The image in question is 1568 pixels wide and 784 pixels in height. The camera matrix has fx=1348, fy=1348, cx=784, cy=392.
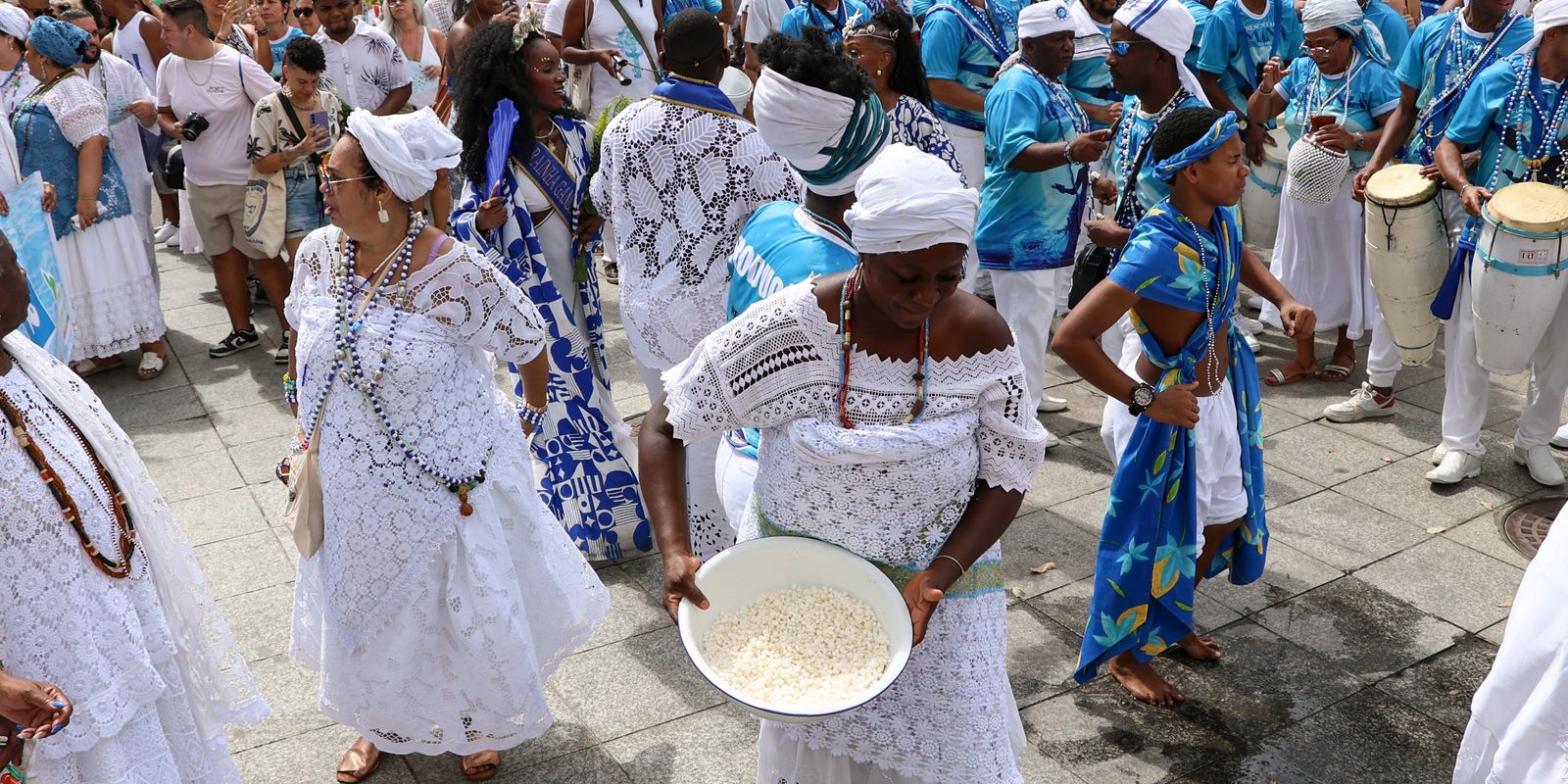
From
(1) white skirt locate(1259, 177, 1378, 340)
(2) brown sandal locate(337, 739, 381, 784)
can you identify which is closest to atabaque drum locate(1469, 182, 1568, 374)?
(1) white skirt locate(1259, 177, 1378, 340)

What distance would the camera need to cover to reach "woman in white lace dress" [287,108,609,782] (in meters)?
3.86

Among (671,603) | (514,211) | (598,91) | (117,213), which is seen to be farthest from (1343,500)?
(117,213)

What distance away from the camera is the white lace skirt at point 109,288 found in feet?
26.4

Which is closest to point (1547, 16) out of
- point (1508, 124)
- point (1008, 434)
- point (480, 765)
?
point (1508, 124)

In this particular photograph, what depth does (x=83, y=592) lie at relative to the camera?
307 cm

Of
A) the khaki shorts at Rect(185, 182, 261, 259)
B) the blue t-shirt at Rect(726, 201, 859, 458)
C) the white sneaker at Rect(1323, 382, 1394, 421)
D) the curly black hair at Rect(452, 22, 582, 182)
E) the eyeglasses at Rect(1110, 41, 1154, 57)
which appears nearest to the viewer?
the blue t-shirt at Rect(726, 201, 859, 458)

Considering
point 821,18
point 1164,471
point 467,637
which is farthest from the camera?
point 821,18

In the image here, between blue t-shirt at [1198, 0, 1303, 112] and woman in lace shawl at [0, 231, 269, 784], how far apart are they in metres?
6.72

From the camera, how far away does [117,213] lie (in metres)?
8.12

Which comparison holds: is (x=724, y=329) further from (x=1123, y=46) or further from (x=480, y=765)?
(x=1123, y=46)

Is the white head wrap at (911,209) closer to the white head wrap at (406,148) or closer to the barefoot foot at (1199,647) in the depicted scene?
the white head wrap at (406,148)

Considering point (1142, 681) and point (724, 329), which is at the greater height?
point (724, 329)

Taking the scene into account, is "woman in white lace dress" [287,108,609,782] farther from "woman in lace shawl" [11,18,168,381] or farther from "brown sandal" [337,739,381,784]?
"woman in lace shawl" [11,18,168,381]

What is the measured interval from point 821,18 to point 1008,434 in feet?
20.5
